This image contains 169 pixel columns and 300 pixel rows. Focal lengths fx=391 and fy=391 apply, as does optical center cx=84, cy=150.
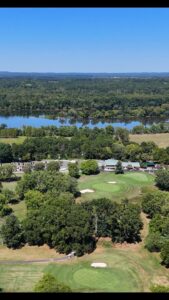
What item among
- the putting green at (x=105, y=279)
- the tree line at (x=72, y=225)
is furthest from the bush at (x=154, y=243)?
the putting green at (x=105, y=279)

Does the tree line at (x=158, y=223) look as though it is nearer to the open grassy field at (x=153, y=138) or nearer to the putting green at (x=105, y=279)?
the putting green at (x=105, y=279)

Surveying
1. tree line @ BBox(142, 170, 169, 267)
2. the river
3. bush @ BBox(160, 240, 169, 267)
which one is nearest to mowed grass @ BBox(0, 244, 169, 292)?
bush @ BBox(160, 240, 169, 267)

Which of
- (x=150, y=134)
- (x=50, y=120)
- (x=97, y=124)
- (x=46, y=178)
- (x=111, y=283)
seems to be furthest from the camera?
(x=50, y=120)

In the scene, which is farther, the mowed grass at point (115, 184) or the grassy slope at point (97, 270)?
the mowed grass at point (115, 184)

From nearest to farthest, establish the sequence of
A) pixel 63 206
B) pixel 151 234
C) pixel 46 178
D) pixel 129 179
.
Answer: pixel 151 234 < pixel 63 206 < pixel 46 178 < pixel 129 179

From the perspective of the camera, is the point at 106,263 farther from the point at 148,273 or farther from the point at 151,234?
the point at 151,234

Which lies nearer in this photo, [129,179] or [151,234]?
[151,234]

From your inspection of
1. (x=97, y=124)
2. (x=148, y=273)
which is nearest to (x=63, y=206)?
(x=148, y=273)
